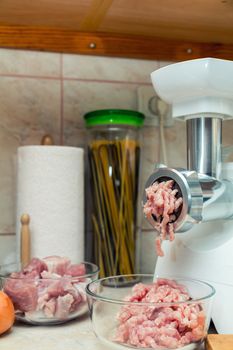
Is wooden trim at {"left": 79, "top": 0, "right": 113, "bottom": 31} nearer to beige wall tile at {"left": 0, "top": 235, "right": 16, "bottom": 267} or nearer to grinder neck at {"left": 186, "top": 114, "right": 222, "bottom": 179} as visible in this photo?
grinder neck at {"left": 186, "top": 114, "right": 222, "bottom": 179}

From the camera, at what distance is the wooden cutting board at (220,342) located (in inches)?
22.4

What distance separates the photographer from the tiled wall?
0.97 m

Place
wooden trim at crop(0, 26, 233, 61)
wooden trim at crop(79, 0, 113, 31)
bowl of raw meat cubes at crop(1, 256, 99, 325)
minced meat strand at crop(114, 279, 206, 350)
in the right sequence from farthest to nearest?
1. wooden trim at crop(0, 26, 233, 61)
2. wooden trim at crop(79, 0, 113, 31)
3. bowl of raw meat cubes at crop(1, 256, 99, 325)
4. minced meat strand at crop(114, 279, 206, 350)

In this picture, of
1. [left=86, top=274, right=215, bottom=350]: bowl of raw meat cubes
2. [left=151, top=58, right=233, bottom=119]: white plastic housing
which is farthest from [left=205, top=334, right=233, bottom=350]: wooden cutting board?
[left=151, top=58, right=233, bottom=119]: white plastic housing

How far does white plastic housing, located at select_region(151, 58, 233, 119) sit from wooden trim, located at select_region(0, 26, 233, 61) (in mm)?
333

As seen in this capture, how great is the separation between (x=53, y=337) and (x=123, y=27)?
0.59m

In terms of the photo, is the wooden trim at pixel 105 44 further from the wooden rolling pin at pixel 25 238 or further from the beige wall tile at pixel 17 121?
the wooden rolling pin at pixel 25 238

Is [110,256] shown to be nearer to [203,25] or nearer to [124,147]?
[124,147]

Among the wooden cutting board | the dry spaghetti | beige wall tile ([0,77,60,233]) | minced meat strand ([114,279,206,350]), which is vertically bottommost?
the wooden cutting board

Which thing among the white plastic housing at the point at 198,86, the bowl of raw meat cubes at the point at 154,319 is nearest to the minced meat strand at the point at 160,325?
the bowl of raw meat cubes at the point at 154,319

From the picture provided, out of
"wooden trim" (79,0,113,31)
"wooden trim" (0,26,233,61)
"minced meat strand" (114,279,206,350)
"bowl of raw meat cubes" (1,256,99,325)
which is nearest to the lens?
"minced meat strand" (114,279,206,350)

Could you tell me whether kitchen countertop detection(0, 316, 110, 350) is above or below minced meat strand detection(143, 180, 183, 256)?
below

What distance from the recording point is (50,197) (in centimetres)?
86

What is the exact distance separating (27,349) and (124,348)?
0.12 metres
